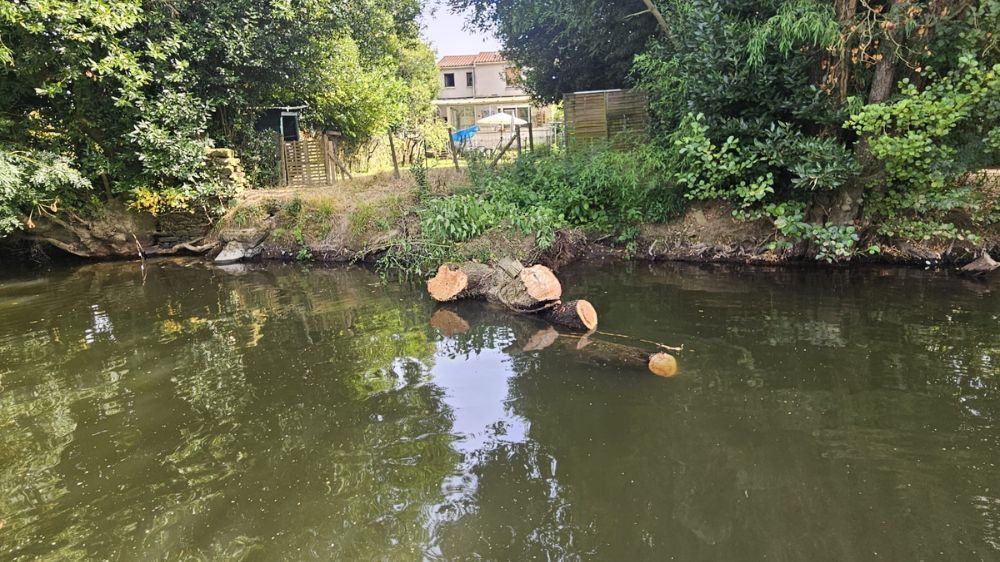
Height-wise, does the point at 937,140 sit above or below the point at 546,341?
above

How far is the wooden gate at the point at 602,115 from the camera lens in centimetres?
1365

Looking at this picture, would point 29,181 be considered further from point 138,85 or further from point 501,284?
point 501,284

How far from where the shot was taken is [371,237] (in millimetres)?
11633

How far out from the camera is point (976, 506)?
3.47m

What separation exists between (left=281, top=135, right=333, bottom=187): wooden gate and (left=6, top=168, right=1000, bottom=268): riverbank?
210 centimetres

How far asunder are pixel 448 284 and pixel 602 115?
7488 millimetres

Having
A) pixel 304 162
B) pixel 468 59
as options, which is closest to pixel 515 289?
pixel 304 162

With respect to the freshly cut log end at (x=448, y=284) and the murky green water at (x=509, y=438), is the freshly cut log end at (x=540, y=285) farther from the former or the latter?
the freshly cut log end at (x=448, y=284)

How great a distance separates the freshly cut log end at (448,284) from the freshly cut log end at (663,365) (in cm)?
375

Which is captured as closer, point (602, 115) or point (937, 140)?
point (937, 140)

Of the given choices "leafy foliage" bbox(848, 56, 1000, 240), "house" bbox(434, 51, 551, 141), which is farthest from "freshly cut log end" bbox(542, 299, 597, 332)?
"house" bbox(434, 51, 551, 141)

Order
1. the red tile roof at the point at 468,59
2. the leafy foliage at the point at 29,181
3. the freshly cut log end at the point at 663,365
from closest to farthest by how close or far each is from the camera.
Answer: the freshly cut log end at the point at 663,365, the leafy foliage at the point at 29,181, the red tile roof at the point at 468,59

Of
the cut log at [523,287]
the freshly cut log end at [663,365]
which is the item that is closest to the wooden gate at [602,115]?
the cut log at [523,287]

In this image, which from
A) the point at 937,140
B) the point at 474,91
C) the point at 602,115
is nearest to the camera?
the point at 937,140
